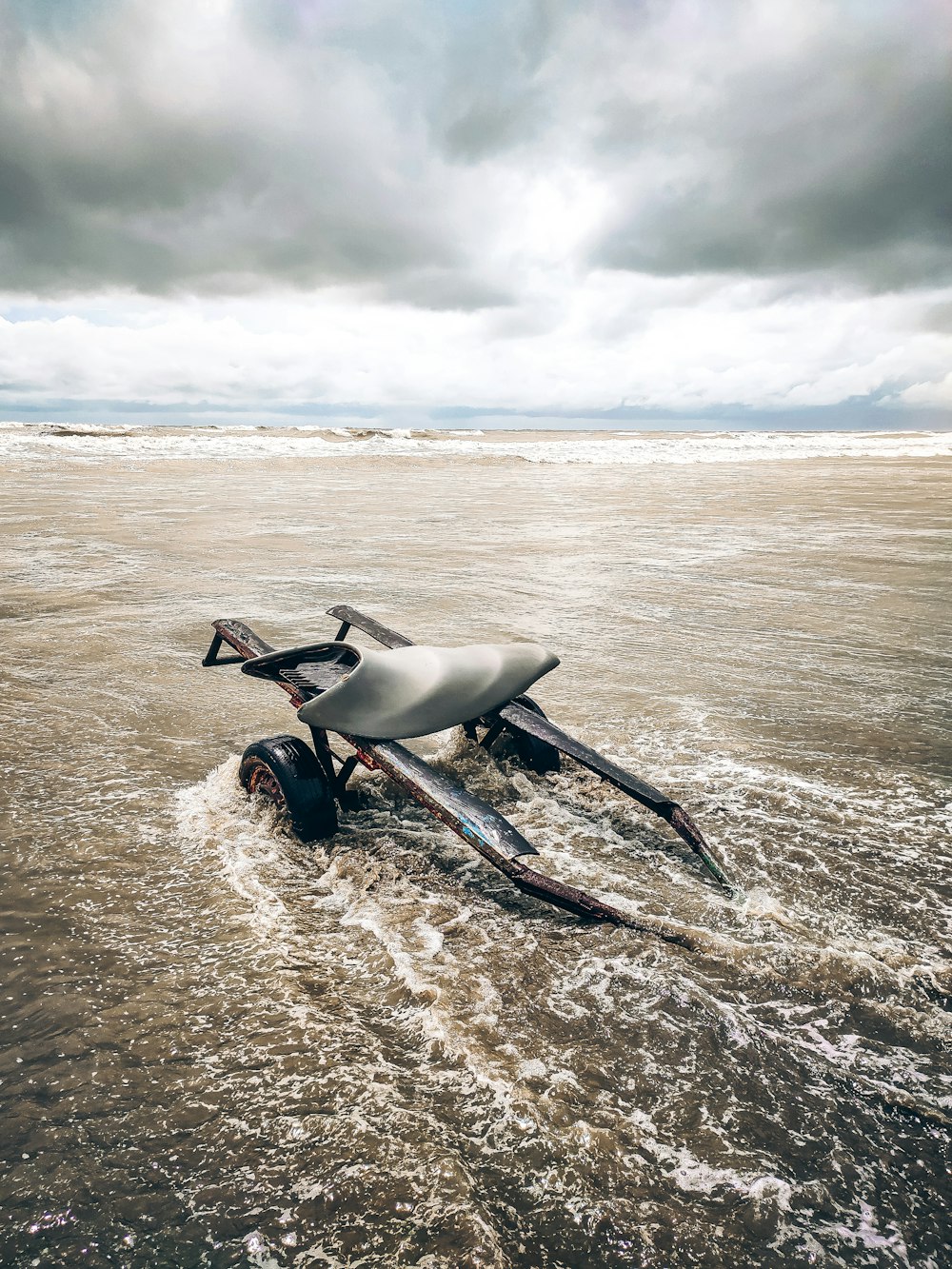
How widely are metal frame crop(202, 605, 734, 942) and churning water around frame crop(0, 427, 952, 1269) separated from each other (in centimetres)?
20

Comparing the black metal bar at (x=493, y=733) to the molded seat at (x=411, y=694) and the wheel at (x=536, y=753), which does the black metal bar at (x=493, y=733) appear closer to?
the wheel at (x=536, y=753)

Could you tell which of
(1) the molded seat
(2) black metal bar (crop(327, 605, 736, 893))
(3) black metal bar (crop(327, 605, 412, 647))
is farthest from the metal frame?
(3) black metal bar (crop(327, 605, 412, 647))

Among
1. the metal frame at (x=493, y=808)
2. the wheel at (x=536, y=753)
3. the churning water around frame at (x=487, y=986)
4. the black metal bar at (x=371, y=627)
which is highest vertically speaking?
the black metal bar at (x=371, y=627)

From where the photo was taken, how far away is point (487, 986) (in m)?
2.31

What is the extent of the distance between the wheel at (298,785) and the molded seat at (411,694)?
1.00 ft

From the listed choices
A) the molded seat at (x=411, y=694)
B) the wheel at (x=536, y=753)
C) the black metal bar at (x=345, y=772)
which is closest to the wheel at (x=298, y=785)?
the black metal bar at (x=345, y=772)

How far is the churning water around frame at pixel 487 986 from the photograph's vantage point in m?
1.63

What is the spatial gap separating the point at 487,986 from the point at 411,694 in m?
1.10

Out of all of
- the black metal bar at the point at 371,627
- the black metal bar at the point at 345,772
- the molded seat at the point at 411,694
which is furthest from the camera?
the black metal bar at the point at 371,627

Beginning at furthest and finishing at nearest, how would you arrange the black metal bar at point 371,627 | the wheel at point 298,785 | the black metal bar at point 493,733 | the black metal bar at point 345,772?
1. the black metal bar at point 371,627
2. the black metal bar at point 493,733
3. the black metal bar at point 345,772
4. the wheel at point 298,785

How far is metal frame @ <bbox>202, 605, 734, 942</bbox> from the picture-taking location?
2.30 m

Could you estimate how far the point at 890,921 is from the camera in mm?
2633

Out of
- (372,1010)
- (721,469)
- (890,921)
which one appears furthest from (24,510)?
(721,469)

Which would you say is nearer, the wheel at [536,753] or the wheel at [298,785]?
the wheel at [298,785]
